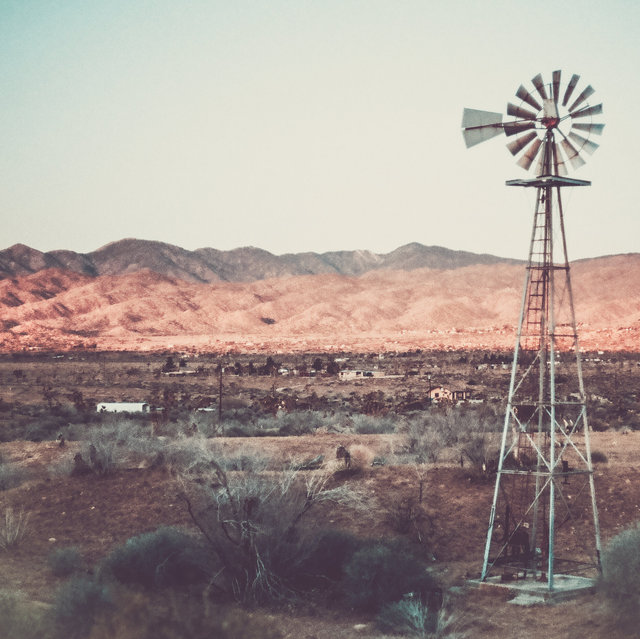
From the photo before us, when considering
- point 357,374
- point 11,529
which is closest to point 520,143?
point 11,529

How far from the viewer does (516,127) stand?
53.9ft

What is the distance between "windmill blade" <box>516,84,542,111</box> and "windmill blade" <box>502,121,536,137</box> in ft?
0.99

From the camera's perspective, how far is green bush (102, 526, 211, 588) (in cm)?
1584

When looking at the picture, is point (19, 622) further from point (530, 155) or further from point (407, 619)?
point (530, 155)

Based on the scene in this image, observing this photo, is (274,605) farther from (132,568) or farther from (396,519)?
(396,519)

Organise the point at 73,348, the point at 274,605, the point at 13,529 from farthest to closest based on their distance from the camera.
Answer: the point at 73,348
the point at 13,529
the point at 274,605

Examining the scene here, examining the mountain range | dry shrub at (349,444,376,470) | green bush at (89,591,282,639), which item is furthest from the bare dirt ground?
the mountain range

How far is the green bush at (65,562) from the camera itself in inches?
666

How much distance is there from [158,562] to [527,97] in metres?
10.6

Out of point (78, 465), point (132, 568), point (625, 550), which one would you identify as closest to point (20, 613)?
point (132, 568)

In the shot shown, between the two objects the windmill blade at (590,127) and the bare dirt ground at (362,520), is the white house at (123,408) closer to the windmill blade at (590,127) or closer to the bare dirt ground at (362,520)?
the bare dirt ground at (362,520)

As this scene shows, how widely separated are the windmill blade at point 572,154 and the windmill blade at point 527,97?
81 cm

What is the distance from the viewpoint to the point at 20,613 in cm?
1122

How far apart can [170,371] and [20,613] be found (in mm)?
54616
